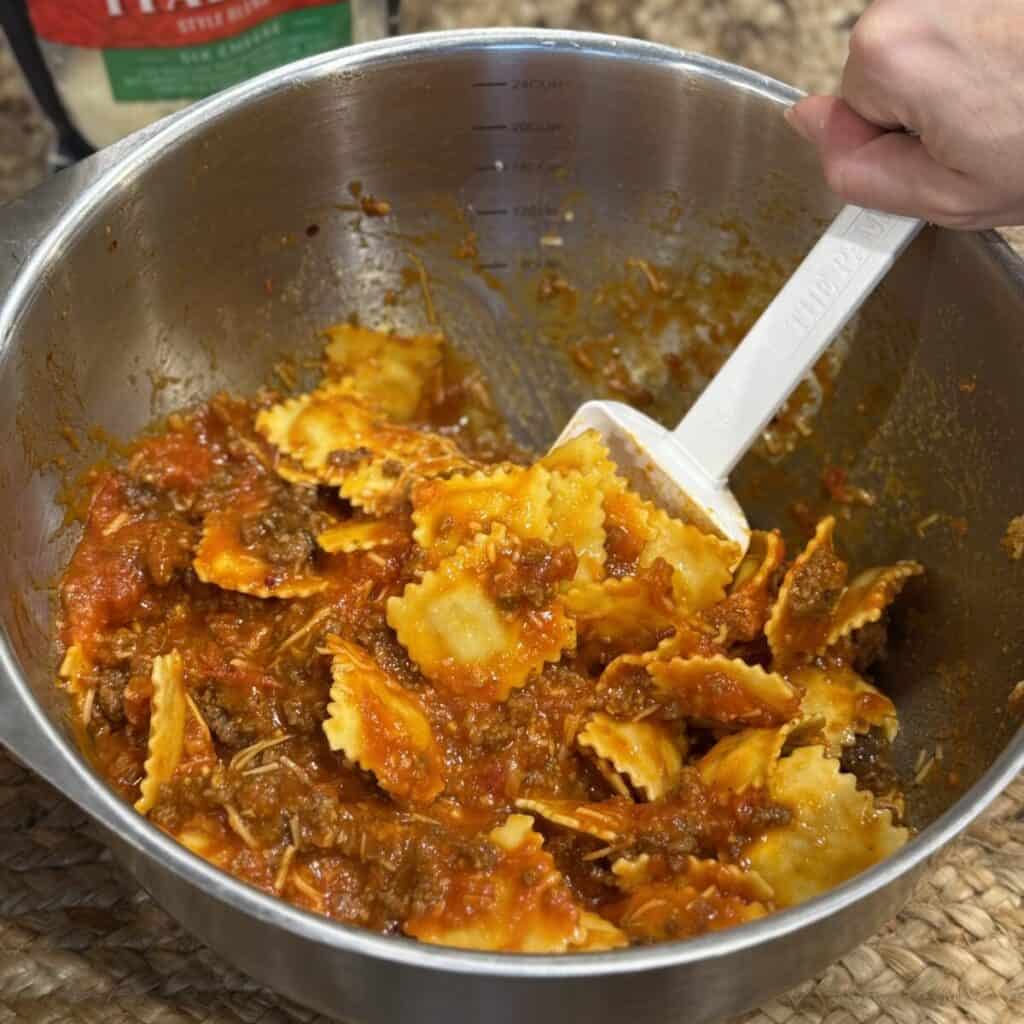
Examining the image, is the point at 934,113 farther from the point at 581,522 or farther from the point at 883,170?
the point at 581,522

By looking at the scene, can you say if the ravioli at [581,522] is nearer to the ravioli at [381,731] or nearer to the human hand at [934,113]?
the ravioli at [381,731]

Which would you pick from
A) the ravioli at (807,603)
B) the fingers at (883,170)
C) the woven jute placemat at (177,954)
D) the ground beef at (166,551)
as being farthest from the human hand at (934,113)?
the ground beef at (166,551)

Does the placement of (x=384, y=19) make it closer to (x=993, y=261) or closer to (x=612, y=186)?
(x=612, y=186)

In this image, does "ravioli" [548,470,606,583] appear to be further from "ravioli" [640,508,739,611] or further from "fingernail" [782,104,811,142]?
"fingernail" [782,104,811,142]

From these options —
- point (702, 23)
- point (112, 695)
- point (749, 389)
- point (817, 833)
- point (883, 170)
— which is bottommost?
point (817, 833)

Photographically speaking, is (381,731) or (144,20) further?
(144,20)

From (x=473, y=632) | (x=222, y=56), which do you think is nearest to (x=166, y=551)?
(x=473, y=632)

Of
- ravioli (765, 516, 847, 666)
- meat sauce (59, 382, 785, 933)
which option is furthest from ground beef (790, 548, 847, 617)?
meat sauce (59, 382, 785, 933)
